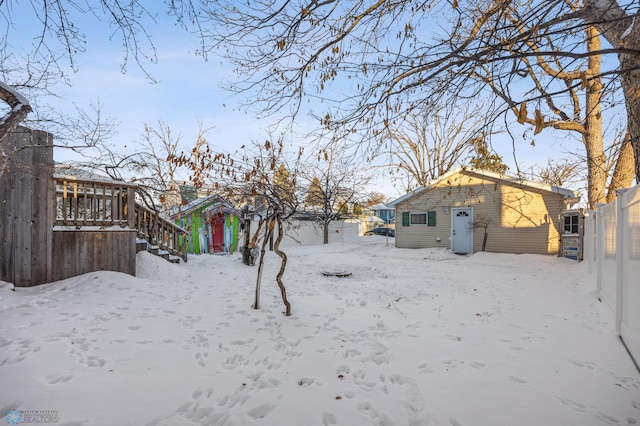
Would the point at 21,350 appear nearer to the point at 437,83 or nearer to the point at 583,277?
the point at 437,83

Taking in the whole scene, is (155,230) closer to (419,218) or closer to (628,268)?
(628,268)

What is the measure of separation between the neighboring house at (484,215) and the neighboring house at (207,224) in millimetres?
9228

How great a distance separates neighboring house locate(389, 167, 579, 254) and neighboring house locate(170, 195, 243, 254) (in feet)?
30.3

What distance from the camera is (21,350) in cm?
287

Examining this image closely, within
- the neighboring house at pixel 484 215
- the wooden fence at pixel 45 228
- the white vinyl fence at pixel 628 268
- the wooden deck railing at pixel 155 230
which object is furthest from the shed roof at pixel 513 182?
the wooden fence at pixel 45 228

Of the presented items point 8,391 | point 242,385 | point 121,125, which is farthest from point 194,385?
point 121,125

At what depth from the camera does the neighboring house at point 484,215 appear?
1277cm

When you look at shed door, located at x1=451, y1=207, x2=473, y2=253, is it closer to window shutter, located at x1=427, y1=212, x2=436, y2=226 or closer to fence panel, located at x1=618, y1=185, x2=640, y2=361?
window shutter, located at x1=427, y1=212, x2=436, y2=226

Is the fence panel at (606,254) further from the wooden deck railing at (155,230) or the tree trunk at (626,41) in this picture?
the wooden deck railing at (155,230)

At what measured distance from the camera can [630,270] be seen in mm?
3049

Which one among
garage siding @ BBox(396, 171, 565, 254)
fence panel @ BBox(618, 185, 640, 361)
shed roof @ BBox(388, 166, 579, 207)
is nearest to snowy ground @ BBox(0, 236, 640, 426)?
fence panel @ BBox(618, 185, 640, 361)

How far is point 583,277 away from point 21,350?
11116 millimetres

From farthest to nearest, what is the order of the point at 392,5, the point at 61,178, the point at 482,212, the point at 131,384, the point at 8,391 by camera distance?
the point at 482,212
the point at 61,178
the point at 392,5
the point at 131,384
the point at 8,391
